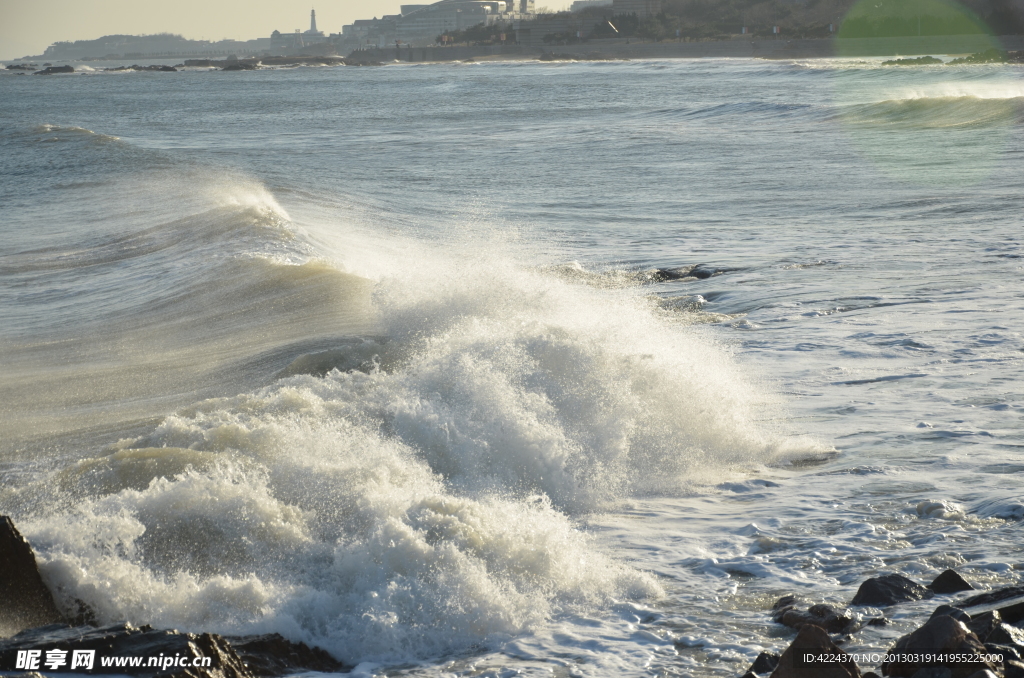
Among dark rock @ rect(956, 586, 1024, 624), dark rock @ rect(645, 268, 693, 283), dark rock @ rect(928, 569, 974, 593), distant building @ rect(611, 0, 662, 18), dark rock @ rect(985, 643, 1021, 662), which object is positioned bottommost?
dark rock @ rect(928, 569, 974, 593)

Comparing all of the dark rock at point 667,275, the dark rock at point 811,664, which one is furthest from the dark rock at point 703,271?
the dark rock at point 811,664

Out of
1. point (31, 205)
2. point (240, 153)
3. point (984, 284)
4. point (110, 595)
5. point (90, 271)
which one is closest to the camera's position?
Answer: point (110, 595)

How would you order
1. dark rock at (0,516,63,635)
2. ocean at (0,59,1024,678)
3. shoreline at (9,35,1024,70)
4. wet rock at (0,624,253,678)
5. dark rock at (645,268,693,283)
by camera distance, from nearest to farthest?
wet rock at (0,624,253,678) → dark rock at (0,516,63,635) → ocean at (0,59,1024,678) → dark rock at (645,268,693,283) → shoreline at (9,35,1024,70)

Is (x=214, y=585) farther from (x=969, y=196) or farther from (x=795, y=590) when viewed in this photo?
(x=969, y=196)

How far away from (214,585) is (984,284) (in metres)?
8.88

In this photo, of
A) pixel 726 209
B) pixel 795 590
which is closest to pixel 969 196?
pixel 726 209

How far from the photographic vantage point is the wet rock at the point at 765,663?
360cm

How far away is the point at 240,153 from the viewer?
28.1 m

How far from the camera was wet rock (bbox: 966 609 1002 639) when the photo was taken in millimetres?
3570

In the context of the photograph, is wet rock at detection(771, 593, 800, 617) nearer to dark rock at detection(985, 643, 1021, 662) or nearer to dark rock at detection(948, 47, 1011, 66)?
dark rock at detection(985, 643, 1021, 662)

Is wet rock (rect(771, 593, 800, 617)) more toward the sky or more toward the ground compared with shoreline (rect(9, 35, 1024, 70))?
more toward the ground

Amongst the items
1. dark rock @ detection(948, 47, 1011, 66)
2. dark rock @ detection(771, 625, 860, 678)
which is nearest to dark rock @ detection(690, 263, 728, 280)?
dark rock @ detection(771, 625, 860, 678)

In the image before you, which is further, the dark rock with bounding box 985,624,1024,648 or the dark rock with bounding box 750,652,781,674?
the dark rock with bounding box 750,652,781,674

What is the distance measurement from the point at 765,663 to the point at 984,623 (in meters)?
0.87
